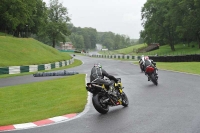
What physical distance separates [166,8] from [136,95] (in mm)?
68870

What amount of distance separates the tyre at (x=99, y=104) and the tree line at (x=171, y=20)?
58919 millimetres

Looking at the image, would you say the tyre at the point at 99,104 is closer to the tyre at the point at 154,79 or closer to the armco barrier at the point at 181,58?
the tyre at the point at 154,79

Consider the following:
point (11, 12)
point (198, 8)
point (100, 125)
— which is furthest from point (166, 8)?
point (100, 125)

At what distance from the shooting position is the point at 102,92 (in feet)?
29.8

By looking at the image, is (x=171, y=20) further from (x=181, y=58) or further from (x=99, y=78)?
(x=99, y=78)

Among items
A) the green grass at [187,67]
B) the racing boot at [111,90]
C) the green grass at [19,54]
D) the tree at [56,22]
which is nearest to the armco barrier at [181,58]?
the green grass at [187,67]

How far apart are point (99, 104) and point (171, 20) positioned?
66753 millimetres

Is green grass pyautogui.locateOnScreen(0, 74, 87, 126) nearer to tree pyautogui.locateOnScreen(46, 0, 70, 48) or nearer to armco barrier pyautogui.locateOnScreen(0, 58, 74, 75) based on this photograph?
armco barrier pyautogui.locateOnScreen(0, 58, 74, 75)

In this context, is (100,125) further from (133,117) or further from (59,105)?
(59,105)

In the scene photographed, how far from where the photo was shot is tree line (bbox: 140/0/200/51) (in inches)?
2598

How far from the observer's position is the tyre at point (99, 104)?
868 centimetres

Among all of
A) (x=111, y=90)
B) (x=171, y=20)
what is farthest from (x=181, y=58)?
(x=171, y=20)

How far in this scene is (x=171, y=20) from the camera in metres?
71.8

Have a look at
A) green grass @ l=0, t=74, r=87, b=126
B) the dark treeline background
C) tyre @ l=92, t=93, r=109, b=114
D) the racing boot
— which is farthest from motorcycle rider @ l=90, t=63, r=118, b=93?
the dark treeline background
